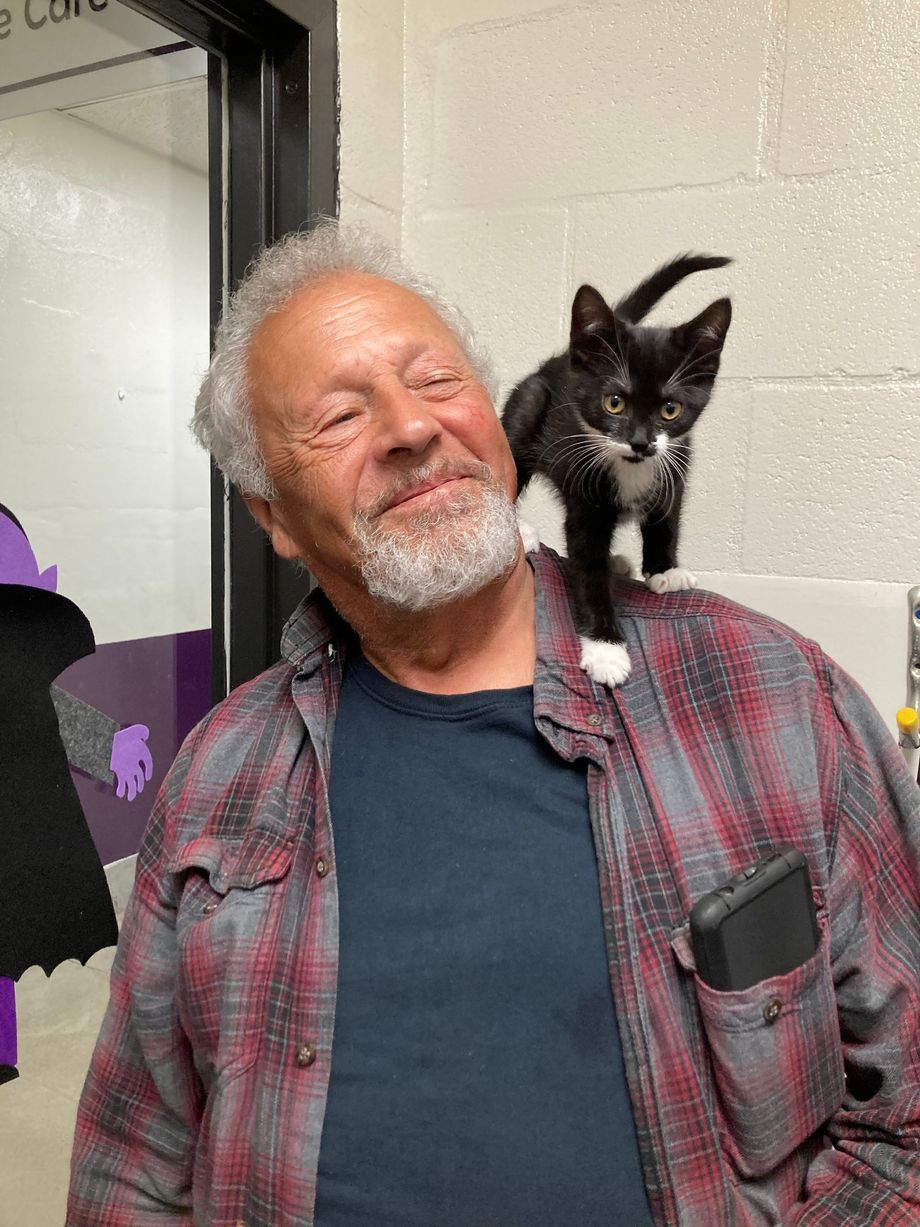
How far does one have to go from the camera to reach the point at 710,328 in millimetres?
1033

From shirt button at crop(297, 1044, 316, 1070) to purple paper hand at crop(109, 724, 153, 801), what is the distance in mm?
609

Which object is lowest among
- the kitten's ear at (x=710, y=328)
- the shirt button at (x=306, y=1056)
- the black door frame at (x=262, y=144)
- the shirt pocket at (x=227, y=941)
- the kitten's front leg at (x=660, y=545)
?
the shirt button at (x=306, y=1056)

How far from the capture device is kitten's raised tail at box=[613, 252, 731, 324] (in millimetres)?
1102

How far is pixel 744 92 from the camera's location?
132 cm

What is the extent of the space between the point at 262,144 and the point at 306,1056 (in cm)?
135

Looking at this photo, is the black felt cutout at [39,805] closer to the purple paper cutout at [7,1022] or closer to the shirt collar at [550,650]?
the purple paper cutout at [7,1022]

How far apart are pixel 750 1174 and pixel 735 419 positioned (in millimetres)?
1037

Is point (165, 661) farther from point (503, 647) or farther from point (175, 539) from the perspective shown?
point (503, 647)

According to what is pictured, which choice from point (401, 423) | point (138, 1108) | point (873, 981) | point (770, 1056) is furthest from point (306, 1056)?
point (401, 423)

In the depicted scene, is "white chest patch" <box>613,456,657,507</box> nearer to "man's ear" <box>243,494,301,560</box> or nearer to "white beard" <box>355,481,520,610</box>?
"white beard" <box>355,481,520,610</box>

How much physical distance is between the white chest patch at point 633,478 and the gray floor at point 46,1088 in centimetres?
100

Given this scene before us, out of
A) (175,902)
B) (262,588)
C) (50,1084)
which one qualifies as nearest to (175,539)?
(262,588)

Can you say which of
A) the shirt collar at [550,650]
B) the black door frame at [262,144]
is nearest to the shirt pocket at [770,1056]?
the shirt collar at [550,650]

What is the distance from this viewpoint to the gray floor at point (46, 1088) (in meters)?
1.18
